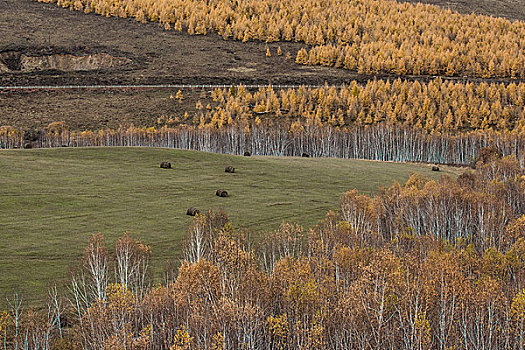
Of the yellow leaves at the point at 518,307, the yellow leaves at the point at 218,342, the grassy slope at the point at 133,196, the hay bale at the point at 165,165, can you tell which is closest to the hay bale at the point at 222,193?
the grassy slope at the point at 133,196

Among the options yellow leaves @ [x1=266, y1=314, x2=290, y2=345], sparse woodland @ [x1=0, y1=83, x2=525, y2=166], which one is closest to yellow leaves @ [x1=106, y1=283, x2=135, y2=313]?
yellow leaves @ [x1=266, y1=314, x2=290, y2=345]

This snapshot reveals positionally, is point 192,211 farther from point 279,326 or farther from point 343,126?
point 343,126

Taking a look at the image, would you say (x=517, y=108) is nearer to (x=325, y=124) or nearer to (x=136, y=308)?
(x=325, y=124)

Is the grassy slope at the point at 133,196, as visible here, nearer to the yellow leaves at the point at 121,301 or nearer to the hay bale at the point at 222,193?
the hay bale at the point at 222,193

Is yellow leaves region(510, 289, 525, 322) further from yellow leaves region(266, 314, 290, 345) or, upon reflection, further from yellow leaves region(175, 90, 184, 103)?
yellow leaves region(175, 90, 184, 103)

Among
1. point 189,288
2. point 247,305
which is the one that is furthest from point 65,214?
point 247,305
